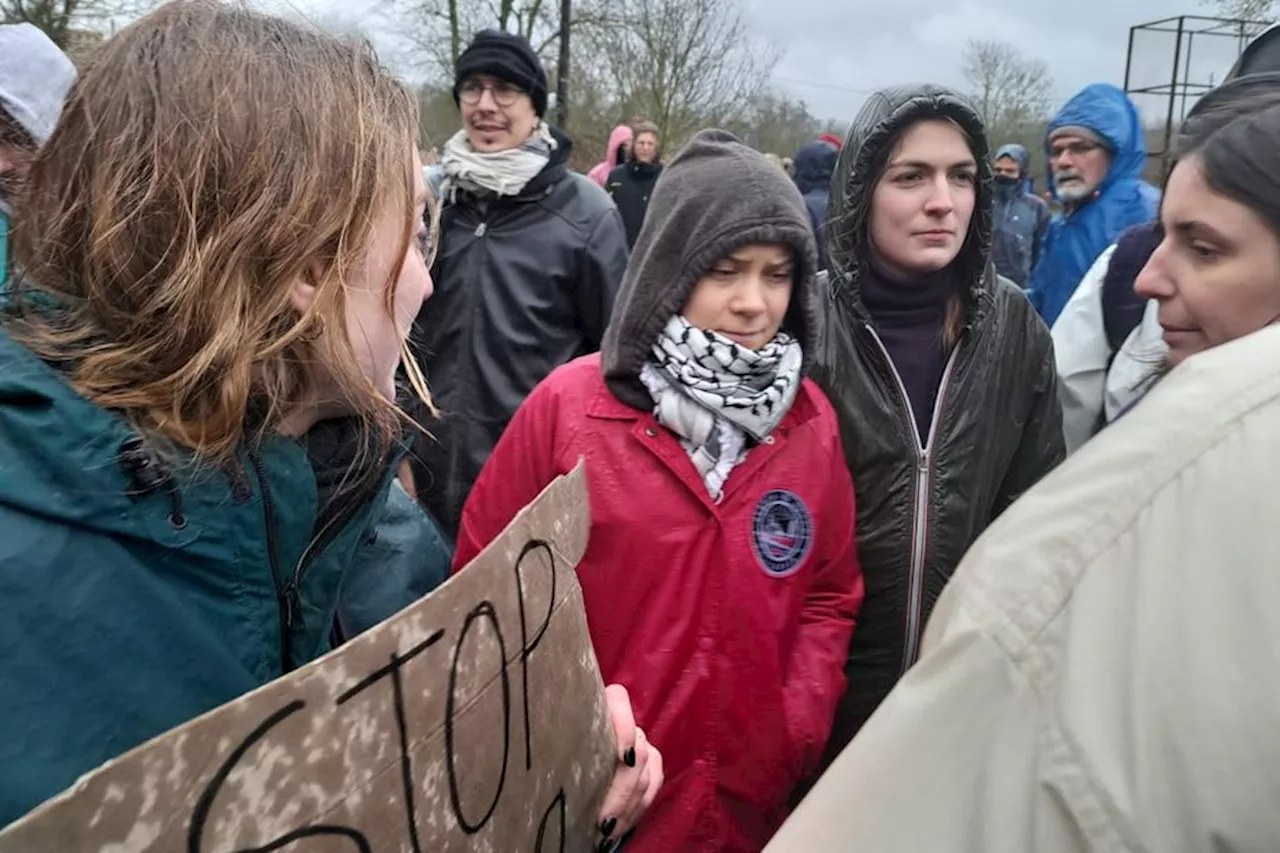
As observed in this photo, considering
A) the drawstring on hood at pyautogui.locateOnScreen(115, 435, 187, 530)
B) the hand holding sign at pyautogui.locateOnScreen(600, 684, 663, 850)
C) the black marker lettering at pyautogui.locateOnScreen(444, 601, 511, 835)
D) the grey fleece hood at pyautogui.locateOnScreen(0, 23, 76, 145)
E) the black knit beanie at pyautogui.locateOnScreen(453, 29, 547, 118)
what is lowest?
the hand holding sign at pyautogui.locateOnScreen(600, 684, 663, 850)

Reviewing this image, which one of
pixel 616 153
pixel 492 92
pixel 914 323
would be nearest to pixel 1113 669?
pixel 914 323

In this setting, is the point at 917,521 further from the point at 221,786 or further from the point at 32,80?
the point at 32,80

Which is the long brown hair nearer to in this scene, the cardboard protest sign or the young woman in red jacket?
the cardboard protest sign

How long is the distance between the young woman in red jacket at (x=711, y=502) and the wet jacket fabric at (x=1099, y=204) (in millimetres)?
3005

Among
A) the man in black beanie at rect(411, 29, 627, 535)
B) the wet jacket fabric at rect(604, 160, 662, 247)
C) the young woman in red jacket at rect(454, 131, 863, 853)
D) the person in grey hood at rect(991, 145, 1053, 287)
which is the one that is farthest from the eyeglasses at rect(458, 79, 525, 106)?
the wet jacket fabric at rect(604, 160, 662, 247)

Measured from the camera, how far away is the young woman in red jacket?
70.7 inches

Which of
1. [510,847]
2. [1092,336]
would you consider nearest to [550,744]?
[510,847]

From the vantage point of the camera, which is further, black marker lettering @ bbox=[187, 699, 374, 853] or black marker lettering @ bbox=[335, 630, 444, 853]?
black marker lettering @ bbox=[335, 630, 444, 853]

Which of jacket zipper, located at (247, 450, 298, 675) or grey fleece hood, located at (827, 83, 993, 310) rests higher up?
grey fleece hood, located at (827, 83, 993, 310)

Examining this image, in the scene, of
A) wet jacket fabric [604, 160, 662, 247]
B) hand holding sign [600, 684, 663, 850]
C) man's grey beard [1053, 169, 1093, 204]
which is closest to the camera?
hand holding sign [600, 684, 663, 850]

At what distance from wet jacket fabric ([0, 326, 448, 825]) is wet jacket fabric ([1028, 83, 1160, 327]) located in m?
4.17

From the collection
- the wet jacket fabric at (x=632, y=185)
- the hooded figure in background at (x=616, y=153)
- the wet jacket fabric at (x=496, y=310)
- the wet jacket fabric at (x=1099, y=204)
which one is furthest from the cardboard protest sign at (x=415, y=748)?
the hooded figure in background at (x=616, y=153)

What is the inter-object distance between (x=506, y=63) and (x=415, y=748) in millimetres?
3189

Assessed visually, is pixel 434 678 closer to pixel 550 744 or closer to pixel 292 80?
pixel 550 744
